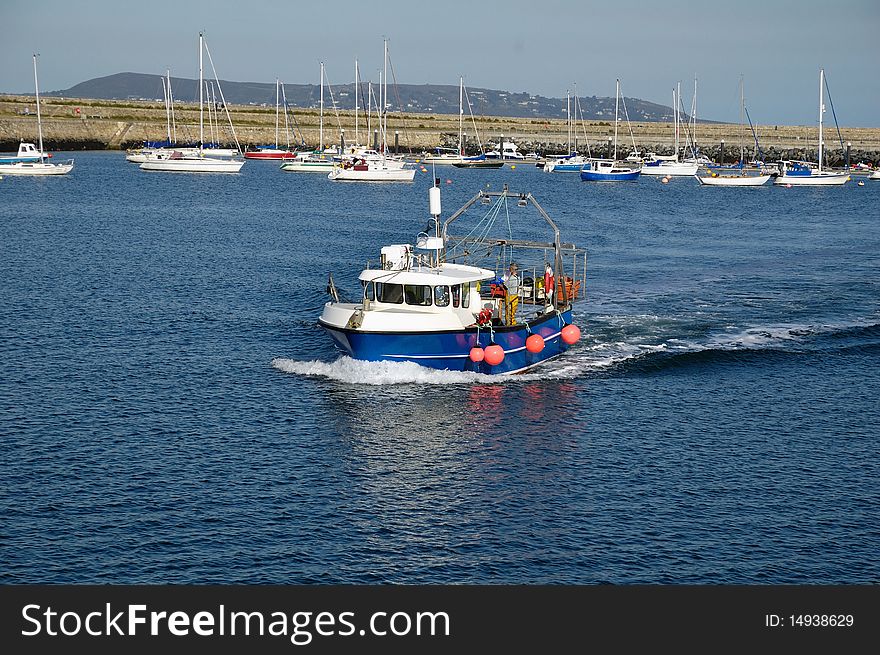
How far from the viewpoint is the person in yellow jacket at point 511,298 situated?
46.5 m

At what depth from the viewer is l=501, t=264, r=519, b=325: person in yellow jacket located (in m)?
46.5

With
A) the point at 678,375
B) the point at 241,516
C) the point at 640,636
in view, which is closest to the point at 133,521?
the point at 241,516

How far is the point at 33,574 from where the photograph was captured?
27.6 meters

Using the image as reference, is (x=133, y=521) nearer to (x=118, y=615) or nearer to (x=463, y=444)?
(x=118, y=615)

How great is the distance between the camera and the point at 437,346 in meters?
43.5

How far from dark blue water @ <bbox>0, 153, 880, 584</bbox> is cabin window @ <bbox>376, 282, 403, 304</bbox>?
3028 mm

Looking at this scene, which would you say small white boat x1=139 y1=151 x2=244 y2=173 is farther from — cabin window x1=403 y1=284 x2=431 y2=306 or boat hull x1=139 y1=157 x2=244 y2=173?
cabin window x1=403 y1=284 x2=431 y2=306

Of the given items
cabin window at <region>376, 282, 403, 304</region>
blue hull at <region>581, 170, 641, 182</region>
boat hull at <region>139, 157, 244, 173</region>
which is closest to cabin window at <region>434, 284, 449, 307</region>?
cabin window at <region>376, 282, 403, 304</region>

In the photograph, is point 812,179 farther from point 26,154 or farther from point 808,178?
point 26,154

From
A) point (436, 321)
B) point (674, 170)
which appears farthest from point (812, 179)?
point (436, 321)

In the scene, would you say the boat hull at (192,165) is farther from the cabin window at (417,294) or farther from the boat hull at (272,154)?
the cabin window at (417,294)

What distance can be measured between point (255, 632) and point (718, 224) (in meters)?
90.8

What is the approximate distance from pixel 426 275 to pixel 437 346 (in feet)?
10.1

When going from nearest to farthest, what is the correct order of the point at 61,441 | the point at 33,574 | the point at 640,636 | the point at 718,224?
the point at 640,636
the point at 33,574
the point at 61,441
the point at 718,224
